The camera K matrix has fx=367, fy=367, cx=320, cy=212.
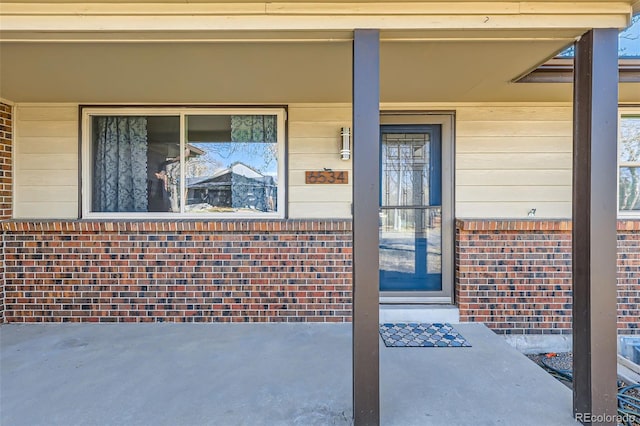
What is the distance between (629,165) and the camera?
385 cm

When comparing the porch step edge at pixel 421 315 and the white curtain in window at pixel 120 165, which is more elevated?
the white curtain in window at pixel 120 165

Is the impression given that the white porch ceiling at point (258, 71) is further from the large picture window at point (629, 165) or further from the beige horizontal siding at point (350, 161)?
the large picture window at point (629, 165)

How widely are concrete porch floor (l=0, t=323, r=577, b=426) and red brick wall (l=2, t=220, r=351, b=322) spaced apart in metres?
0.29

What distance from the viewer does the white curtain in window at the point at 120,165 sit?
3.88 metres

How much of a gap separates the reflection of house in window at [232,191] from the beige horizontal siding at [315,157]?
0.84 feet

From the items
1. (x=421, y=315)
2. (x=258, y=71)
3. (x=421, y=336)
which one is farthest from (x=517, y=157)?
(x=258, y=71)

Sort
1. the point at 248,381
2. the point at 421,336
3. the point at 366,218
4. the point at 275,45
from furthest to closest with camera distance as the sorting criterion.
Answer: the point at 421,336
the point at 248,381
the point at 275,45
the point at 366,218

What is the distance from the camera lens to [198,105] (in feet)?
12.6

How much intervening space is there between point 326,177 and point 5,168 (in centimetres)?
327

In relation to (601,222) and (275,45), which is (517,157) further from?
(275,45)

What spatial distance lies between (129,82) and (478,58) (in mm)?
2817

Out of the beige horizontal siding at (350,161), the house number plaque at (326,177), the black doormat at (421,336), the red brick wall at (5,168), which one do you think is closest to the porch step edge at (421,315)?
the black doormat at (421,336)

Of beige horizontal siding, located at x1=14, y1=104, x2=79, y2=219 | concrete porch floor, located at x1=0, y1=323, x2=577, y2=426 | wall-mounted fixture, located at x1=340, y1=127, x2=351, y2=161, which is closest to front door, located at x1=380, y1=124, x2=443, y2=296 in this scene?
wall-mounted fixture, located at x1=340, y1=127, x2=351, y2=161

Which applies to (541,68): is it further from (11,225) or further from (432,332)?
(11,225)
